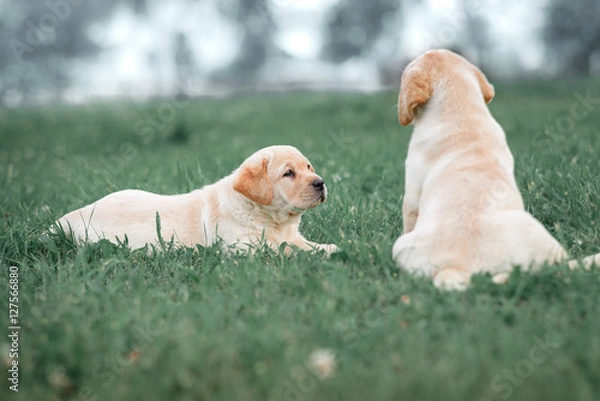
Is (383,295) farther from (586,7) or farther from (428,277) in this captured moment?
(586,7)

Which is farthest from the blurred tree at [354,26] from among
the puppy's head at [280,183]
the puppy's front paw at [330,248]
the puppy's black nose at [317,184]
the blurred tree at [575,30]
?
the puppy's front paw at [330,248]

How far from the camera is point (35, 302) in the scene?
3396mm

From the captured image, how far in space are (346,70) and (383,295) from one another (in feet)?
142

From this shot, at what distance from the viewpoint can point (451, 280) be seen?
3.12 m

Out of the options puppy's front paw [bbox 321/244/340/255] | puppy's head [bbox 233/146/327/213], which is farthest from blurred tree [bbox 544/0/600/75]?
puppy's front paw [bbox 321/244/340/255]

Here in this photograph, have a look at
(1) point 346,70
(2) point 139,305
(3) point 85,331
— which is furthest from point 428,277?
(1) point 346,70

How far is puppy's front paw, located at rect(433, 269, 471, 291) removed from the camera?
3092mm

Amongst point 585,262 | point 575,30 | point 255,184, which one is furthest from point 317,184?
point 575,30

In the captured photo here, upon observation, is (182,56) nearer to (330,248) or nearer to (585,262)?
(330,248)

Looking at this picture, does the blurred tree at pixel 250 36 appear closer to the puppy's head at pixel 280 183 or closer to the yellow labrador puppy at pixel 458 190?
the puppy's head at pixel 280 183

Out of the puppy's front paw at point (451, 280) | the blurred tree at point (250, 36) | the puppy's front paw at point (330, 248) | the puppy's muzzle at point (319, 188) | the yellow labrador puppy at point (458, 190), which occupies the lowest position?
the blurred tree at point (250, 36)

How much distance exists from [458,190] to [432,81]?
87 cm

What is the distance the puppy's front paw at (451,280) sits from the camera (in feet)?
10.1

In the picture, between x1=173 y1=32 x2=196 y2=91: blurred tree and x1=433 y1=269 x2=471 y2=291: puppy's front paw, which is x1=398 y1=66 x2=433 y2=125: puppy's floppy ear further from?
x1=173 y1=32 x2=196 y2=91: blurred tree
